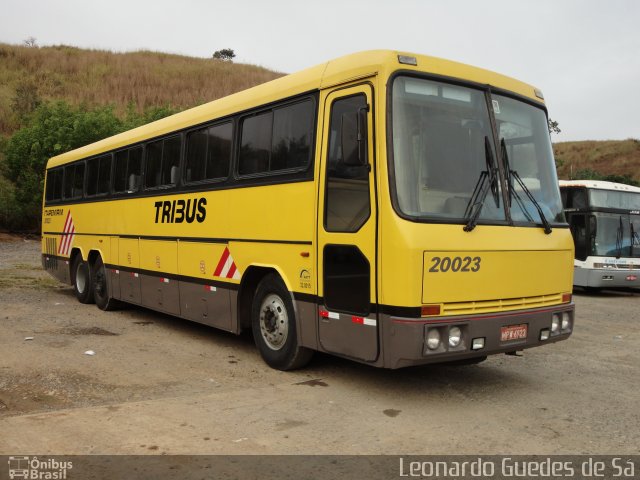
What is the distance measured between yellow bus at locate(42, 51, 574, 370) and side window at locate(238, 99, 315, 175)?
0.07 feet

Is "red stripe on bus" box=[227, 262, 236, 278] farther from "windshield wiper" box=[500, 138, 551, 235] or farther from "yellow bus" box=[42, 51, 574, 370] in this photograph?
"windshield wiper" box=[500, 138, 551, 235]

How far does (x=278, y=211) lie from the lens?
7.06 metres

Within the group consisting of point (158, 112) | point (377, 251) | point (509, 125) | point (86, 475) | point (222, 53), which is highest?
point (222, 53)

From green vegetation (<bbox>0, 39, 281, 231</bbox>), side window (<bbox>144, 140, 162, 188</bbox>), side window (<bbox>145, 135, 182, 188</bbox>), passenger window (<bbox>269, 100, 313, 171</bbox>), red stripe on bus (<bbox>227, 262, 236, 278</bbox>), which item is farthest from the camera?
green vegetation (<bbox>0, 39, 281, 231</bbox>)

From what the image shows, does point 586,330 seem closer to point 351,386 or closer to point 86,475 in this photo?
point 351,386

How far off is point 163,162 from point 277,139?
3.30 meters

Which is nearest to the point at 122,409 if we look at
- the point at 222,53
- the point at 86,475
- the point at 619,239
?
the point at 86,475

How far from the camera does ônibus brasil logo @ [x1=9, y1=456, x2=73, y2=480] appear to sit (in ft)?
13.8

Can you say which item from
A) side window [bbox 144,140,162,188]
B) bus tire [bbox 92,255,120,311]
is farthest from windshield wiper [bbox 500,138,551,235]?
bus tire [bbox 92,255,120,311]

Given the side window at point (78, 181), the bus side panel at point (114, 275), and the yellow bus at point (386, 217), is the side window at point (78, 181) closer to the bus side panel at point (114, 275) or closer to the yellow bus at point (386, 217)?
the bus side panel at point (114, 275)

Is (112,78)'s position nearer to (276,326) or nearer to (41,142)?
(41,142)

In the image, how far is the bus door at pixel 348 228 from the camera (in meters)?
5.83

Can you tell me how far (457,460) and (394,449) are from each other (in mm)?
474
